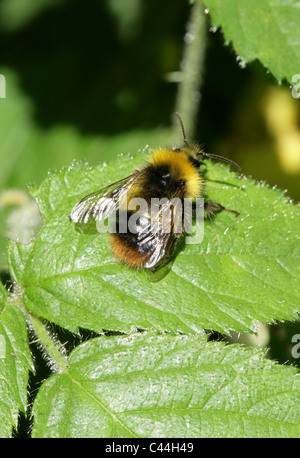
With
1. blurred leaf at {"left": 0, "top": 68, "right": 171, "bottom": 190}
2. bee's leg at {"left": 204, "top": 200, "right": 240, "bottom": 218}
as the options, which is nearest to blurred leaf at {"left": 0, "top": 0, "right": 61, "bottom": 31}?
blurred leaf at {"left": 0, "top": 68, "right": 171, "bottom": 190}

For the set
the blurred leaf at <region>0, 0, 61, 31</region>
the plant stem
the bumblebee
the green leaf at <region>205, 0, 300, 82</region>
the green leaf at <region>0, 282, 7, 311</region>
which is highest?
the blurred leaf at <region>0, 0, 61, 31</region>

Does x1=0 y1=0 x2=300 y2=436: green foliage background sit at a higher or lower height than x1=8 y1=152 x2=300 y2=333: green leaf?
higher

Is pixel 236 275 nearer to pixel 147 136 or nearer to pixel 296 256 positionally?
pixel 296 256

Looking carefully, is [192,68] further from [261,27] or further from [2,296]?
[2,296]

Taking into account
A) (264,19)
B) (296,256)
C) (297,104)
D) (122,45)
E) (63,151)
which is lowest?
(296,256)

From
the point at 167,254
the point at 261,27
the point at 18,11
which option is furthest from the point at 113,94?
the point at 167,254

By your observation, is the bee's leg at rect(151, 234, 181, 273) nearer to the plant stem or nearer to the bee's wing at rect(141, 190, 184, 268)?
the bee's wing at rect(141, 190, 184, 268)

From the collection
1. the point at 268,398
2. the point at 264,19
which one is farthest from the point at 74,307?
the point at 264,19
